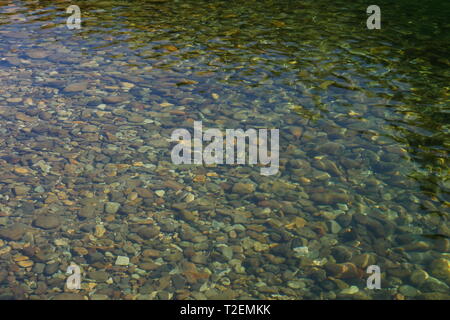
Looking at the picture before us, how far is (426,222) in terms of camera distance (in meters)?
5.93

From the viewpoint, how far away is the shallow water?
530 centimetres

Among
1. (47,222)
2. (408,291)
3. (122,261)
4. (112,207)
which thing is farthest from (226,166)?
(408,291)

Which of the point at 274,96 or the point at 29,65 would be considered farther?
the point at 29,65

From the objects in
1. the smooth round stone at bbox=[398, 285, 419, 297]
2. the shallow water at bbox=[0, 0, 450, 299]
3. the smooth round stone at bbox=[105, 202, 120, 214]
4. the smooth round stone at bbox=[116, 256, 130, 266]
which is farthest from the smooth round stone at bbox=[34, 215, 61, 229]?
the smooth round stone at bbox=[398, 285, 419, 297]

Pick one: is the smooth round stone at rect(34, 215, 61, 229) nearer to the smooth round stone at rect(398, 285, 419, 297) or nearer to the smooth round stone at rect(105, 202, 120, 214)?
the smooth round stone at rect(105, 202, 120, 214)

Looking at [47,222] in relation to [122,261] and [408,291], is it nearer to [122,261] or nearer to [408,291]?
[122,261]

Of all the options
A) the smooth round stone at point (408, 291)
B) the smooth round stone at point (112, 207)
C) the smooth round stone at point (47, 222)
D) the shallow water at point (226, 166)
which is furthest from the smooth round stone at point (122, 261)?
the smooth round stone at point (408, 291)

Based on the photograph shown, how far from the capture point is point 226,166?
280 inches

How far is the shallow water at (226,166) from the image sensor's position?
5.30 m
